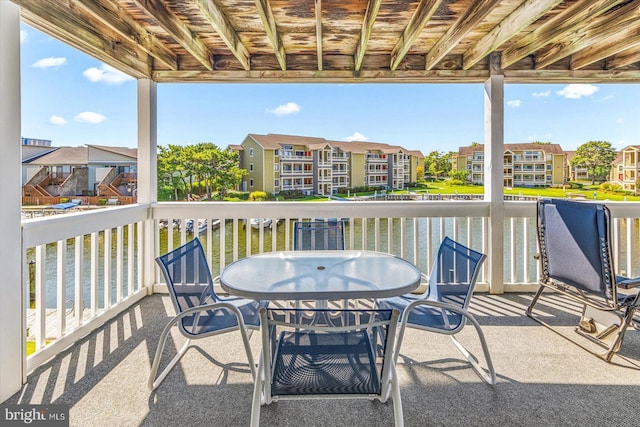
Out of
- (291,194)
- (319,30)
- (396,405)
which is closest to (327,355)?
(396,405)

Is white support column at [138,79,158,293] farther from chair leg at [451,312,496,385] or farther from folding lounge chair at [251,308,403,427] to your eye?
chair leg at [451,312,496,385]

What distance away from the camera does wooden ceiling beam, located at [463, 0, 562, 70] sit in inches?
97.0

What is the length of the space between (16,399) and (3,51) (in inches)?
80.9

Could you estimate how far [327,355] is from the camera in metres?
1.52

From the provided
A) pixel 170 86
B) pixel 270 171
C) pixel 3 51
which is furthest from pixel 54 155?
pixel 270 171

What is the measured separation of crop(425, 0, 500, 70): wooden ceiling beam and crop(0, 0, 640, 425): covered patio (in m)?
0.02

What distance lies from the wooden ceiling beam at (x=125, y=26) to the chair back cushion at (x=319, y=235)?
7.00ft

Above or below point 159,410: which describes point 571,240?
above

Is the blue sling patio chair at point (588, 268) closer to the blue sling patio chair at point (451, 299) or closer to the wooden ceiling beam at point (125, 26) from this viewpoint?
the blue sling patio chair at point (451, 299)

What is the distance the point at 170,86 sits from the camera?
3934 mm

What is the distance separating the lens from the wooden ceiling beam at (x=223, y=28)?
245 centimetres

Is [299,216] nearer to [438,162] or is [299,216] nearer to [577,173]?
[438,162]

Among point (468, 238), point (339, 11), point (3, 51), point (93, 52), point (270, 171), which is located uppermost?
point (339, 11)

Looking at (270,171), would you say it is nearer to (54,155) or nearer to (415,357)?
(54,155)
